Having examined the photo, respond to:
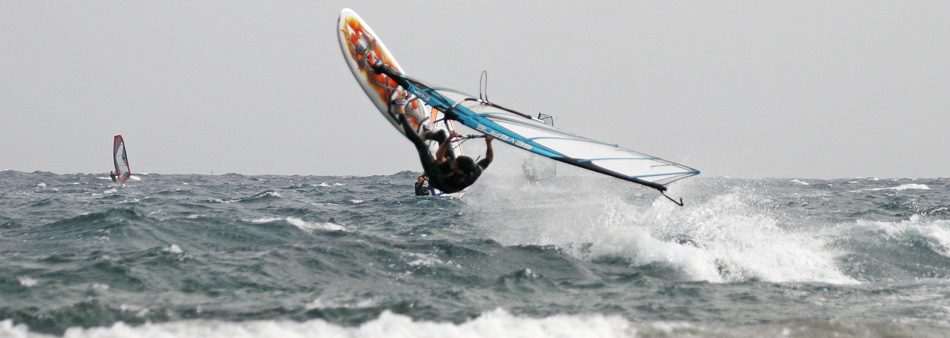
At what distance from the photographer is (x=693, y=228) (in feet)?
44.1

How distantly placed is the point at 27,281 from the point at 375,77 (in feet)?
20.6

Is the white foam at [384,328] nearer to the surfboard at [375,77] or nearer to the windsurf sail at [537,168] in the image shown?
the surfboard at [375,77]

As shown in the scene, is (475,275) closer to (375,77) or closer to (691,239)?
(691,239)

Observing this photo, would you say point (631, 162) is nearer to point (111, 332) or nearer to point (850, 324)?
point (850, 324)

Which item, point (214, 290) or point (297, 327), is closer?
A: point (297, 327)

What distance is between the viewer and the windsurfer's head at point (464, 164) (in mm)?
9713

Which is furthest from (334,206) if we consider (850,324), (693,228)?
(850,324)

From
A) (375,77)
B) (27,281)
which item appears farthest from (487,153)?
(27,281)

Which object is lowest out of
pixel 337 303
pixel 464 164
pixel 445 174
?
pixel 337 303

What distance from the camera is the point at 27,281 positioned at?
8.60 m

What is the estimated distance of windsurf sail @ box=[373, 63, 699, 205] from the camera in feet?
31.0

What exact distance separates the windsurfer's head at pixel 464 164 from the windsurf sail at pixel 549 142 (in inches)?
23.8

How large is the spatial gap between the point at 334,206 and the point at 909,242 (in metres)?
13.5

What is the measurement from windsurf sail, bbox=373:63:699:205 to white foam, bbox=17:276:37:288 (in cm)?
527
